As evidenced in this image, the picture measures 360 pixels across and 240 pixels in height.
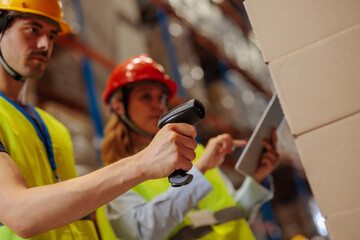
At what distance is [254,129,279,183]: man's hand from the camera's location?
213cm

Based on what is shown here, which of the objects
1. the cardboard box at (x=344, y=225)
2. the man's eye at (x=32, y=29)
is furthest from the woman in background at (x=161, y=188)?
the cardboard box at (x=344, y=225)

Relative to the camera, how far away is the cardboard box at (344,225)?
1087mm

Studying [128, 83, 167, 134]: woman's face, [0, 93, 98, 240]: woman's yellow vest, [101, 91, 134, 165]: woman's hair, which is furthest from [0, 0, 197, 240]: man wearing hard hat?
[128, 83, 167, 134]: woman's face

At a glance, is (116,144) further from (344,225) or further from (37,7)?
(344,225)

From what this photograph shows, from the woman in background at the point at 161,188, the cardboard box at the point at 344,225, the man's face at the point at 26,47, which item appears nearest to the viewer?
the cardboard box at the point at 344,225

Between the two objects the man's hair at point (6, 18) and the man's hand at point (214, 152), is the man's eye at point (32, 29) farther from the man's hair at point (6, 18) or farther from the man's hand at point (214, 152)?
the man's hand at point (214, 152)

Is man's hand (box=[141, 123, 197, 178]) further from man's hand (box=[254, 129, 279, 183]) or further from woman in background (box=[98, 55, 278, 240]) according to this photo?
man's hand (box=[254, 129, 279, 183])

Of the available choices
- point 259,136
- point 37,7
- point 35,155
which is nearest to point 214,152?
point 259,136

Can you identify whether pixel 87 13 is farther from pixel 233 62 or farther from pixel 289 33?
pixel 289 33

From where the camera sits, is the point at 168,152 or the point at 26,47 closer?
the point at 168,152

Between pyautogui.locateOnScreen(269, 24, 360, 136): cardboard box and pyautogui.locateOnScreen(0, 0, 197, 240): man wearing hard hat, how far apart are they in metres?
0.31

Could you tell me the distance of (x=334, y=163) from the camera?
115cm

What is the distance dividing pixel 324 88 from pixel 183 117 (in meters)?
0.42

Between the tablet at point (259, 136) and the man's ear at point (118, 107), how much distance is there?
34.9 inches
